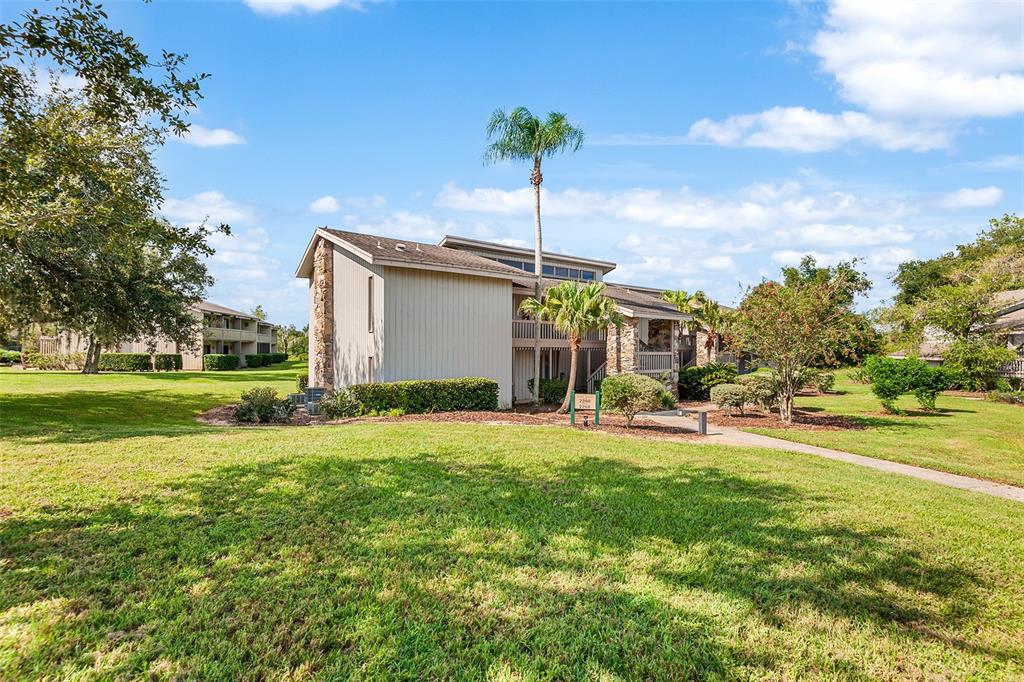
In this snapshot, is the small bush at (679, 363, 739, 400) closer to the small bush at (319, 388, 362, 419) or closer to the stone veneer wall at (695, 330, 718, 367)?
the stone veneer wall at (695, 330, 718, 367)

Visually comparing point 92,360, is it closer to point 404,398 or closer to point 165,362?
point 165,362

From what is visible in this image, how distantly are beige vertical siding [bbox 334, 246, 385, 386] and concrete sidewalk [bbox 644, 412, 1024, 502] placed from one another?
9.88m

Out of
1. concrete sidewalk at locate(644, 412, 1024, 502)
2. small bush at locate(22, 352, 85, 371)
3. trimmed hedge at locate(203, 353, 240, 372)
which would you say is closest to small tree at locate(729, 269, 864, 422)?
concrete sidewalk at locate(644, 412, 1024, 502)

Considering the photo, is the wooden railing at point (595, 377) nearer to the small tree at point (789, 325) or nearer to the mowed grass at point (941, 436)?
the small tree at point (789, 325)

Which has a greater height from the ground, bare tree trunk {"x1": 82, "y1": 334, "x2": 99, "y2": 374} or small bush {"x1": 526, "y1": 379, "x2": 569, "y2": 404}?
bare tree trunk {"x1": 82, "y1": 334, "x2": 99, "y2": 374}

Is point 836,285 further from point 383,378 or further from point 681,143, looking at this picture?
point 383,378

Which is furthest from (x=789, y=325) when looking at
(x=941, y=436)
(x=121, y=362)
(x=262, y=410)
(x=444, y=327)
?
(x=121, y=362)

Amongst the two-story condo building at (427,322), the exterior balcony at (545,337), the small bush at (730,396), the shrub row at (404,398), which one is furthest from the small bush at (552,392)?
the small bush at (730,396)

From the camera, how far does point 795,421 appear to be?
1603cm

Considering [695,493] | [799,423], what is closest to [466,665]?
[695,493]

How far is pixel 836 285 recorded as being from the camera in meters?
15.1

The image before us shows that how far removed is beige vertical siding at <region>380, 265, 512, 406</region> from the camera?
16.2 meters

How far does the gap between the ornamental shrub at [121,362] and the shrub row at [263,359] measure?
10.0m

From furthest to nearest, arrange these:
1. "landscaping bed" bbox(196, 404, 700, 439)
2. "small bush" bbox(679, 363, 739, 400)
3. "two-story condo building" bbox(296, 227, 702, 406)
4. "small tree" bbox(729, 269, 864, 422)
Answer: "small bush" bbox(679, 363, 739, 400) < "two-story condo building" bbox(296, 227, 702, 406) < "small tree" bbox(729, 269, 864, 422) < "landscaping bed" bbox(196, 404, 700, 439)
